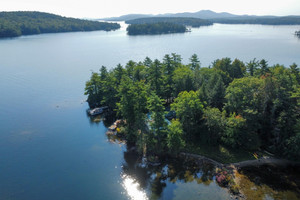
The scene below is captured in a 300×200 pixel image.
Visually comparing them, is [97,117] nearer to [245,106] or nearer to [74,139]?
[74,139]

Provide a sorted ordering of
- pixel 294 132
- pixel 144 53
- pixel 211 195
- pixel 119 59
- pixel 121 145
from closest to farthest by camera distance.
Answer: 1. pixel 211 195
2. pixel 294 132
3. pixel 121 145
4. pixel 119 59
5. pixel 144 53

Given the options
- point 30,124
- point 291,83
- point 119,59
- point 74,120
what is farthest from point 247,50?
point 30,124

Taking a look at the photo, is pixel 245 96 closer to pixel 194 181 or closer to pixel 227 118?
pixel 227 118

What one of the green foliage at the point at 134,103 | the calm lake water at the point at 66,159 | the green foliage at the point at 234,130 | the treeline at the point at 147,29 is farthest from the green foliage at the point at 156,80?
the treeline at the point at 147,29

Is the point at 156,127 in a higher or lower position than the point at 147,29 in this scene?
lower

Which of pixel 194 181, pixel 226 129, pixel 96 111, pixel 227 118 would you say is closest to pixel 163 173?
pixel 194 181

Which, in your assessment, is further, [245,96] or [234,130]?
[245,96]

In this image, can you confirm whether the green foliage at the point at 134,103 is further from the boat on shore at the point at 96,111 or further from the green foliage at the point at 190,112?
the boat on shore at the point at 96,111

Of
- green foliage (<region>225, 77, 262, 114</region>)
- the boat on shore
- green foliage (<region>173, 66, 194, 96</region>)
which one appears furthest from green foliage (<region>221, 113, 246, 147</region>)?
the boat on shore
